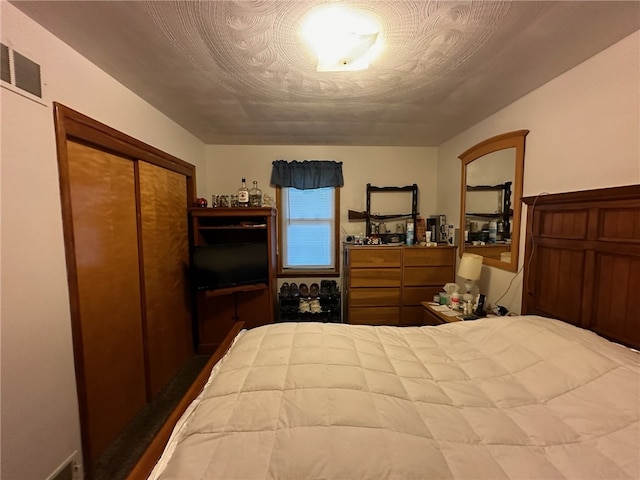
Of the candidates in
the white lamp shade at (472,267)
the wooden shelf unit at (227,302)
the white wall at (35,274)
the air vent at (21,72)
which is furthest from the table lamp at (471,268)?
the air vent at (21,72)

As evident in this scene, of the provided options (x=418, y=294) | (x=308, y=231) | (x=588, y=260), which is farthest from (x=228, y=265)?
(x=588, y=260)

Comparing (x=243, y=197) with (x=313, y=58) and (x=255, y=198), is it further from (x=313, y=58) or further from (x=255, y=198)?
(x=313, y=58)

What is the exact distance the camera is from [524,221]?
2076mm

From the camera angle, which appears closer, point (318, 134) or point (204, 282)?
point (204, 282)

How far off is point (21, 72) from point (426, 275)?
11.3 feet

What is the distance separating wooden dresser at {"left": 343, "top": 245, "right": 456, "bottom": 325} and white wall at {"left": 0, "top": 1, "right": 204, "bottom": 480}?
2446 millimetres

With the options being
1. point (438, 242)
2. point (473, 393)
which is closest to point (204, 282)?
point (473, 393)

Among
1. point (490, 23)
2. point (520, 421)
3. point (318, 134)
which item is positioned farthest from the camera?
point (318, 134)

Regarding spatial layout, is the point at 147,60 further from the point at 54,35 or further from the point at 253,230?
the point at 253,230

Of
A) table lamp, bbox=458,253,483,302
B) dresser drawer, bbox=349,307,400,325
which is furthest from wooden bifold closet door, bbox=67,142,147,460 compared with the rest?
table lamp, bbox=458,253,483,302

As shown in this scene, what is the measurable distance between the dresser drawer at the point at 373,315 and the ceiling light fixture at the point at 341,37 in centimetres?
245

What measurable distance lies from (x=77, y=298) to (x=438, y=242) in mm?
3485

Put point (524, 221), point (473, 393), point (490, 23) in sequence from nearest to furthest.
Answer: point (473, 393) → point (490, 23) → point (524, 221)

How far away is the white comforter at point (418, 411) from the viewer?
0.79 meters
